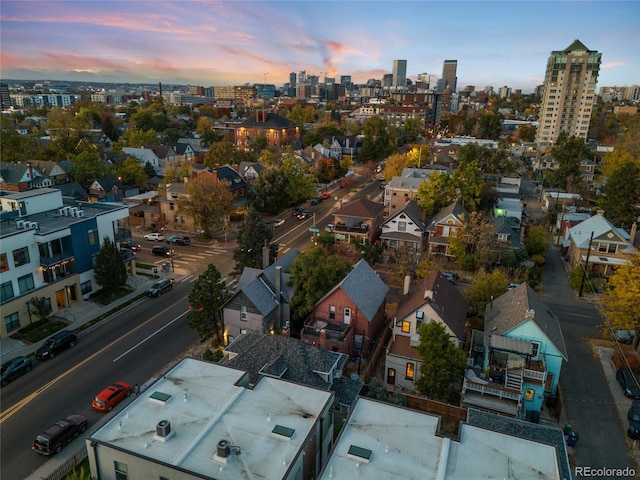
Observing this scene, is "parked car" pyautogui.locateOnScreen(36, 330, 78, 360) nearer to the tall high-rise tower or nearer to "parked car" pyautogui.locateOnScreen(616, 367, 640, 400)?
"parked car" pyautogui.locateOnScreen(616, 367, 640, 400)

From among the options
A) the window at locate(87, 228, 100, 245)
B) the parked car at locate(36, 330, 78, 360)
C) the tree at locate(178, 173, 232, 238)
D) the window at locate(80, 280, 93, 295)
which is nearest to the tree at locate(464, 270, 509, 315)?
the parked car at locate(36, 330, 78, 360)

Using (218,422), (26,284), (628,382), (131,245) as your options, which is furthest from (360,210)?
(218,422)

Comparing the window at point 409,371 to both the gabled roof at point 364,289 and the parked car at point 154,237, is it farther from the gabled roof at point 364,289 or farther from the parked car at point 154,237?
the parked car at point 154,237

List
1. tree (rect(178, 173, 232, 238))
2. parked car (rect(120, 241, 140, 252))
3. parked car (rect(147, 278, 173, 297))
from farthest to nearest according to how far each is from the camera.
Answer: tree (rect(178, 173, 232, 238))
parked car (rect(120, 241, 140, 252))
parked car (rect(147, 278, 173, 297))

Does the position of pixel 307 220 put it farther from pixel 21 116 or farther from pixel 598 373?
pixel 21 116

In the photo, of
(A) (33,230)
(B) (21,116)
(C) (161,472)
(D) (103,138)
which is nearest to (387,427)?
(C) (161,472)

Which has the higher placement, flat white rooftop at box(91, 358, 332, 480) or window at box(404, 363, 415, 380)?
flat white rooftop at box(91, 358, 332, 480)
